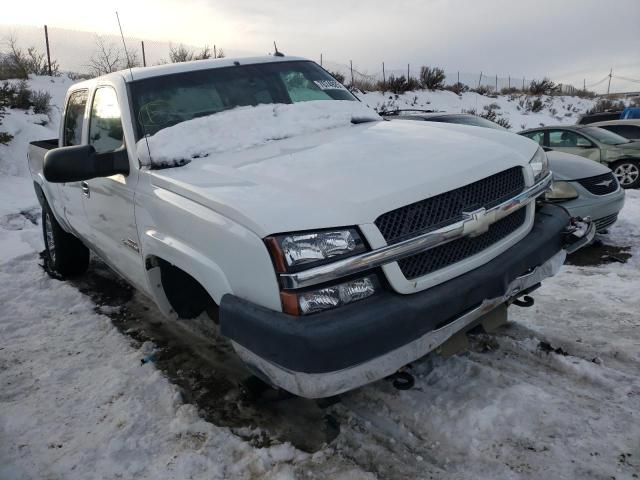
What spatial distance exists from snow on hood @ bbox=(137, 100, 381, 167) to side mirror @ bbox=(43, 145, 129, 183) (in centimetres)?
21

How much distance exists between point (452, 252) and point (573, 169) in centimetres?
405

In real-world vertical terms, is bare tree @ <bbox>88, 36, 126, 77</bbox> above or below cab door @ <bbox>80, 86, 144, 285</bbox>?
above

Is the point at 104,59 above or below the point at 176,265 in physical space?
above

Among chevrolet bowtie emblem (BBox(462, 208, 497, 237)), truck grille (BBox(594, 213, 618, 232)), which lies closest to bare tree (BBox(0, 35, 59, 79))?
truck grille (BBox(594, 213, 618, 232))

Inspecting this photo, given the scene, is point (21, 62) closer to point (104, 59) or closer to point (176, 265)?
point (104, 59)

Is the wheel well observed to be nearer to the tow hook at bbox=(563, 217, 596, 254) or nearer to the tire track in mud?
the tire track in mud

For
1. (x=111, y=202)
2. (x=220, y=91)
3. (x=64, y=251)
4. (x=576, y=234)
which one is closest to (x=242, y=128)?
(x=220, y=91)

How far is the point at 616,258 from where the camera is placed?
490cm

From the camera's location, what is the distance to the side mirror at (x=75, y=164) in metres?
2.66

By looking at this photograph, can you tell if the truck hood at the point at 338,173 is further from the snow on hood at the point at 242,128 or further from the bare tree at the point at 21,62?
Result: the bare tree at the point at 21,62

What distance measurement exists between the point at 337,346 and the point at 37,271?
456cm

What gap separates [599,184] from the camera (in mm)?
5422

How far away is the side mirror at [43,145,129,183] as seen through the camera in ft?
8.73

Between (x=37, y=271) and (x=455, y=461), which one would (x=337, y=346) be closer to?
(x=455, y=461)
